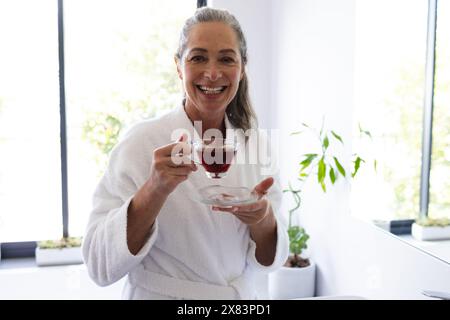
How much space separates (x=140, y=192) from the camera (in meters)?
0.99

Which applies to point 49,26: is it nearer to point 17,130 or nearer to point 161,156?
point 17,130

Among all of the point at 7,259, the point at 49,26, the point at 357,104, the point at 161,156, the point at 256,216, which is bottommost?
the point at 7,259

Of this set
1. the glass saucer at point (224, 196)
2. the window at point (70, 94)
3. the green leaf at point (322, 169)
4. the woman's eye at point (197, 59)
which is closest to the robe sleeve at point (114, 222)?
the glass saucer at point (224, 196)

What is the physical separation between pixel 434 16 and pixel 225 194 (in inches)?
36.5

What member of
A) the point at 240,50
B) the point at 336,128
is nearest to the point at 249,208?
the point at 240,50

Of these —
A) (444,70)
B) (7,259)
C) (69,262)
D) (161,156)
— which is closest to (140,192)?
(161,156)

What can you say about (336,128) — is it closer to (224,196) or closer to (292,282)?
(292,282)

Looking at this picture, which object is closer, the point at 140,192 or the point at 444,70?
the point at 140,192

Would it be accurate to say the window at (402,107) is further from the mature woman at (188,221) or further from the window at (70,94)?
the window at (70,94)

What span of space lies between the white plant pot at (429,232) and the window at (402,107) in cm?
4

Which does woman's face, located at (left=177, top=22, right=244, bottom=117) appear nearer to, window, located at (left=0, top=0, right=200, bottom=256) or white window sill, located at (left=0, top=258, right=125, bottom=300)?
white window sill, located at (left=0, top=258, right=125, bottom=300)

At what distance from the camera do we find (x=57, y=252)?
2.90 meters

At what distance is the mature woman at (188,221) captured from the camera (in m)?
1.04

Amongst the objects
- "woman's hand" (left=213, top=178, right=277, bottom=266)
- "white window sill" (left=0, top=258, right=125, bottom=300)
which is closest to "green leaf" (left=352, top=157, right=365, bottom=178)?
"woman's hand" (left=213, top=178, right=277, bottom=266)
